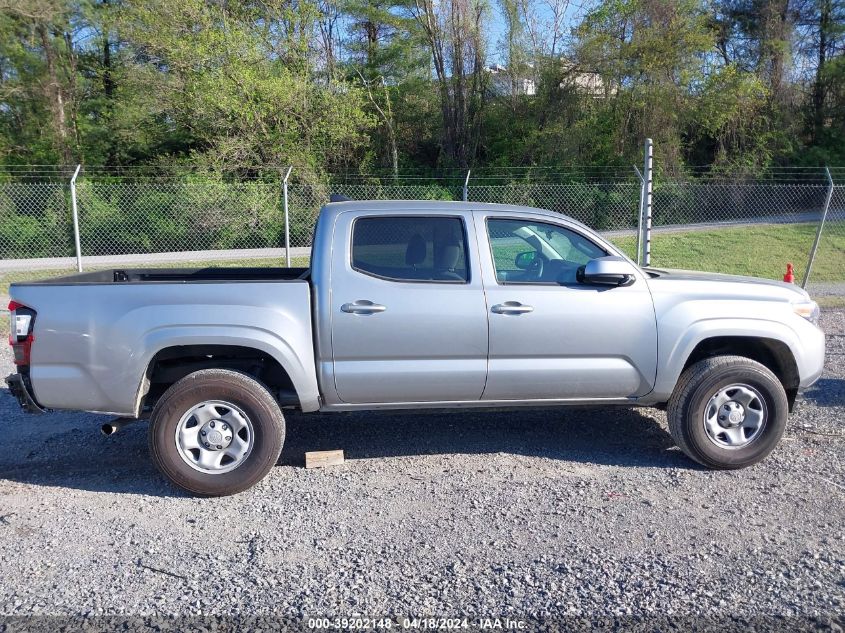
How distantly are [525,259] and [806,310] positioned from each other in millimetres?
2083

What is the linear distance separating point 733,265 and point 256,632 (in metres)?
15.5

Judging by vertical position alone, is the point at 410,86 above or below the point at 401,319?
above

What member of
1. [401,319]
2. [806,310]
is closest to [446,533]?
[401,319]

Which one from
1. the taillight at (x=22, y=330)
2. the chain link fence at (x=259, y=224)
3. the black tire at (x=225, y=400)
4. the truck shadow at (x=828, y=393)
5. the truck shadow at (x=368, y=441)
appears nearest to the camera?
the taillight at (x=22, y=330)

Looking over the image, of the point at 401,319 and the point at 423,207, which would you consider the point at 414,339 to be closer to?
the point at 401,319

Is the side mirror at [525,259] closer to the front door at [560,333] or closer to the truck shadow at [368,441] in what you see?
the front door at [560,333]

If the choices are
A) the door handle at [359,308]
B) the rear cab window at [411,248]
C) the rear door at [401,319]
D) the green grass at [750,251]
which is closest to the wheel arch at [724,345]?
the rear door at [401,319]

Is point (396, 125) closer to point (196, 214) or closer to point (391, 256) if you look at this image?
point (196, 214)

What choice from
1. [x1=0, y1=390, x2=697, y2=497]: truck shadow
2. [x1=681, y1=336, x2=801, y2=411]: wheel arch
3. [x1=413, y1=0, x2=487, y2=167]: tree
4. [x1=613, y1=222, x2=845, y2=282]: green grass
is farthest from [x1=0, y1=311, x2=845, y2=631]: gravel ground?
[x1=413, y1=0, x2=487, y2=167]: tree

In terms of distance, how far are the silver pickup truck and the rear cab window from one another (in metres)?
0.01

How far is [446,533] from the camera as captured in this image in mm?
3986

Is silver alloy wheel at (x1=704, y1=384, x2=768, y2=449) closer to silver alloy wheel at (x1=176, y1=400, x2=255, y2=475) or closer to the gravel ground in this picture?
the gravel ground

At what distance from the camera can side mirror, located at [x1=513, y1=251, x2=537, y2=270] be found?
498 cm

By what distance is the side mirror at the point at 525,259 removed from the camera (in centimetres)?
498
